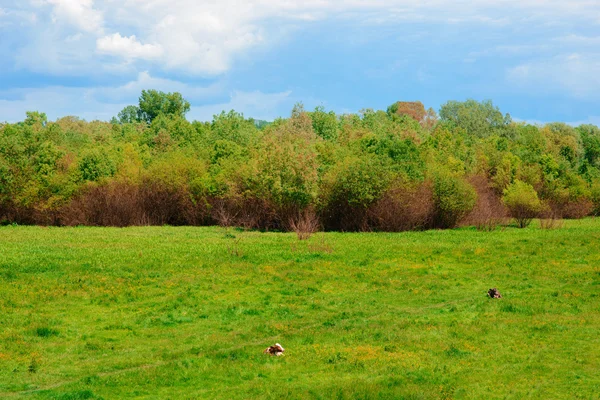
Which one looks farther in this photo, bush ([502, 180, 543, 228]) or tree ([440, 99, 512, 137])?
tree ([440, 99, 512, 137])

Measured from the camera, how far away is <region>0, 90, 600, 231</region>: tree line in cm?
4312

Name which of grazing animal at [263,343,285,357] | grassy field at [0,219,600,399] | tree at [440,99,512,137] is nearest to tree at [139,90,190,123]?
tree at [440,99,512,137]

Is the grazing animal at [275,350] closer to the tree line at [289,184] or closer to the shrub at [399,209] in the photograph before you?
the tree line at [289,184]

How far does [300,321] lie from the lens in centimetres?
Result: 1725

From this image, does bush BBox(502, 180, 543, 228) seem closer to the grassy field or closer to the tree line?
the tree line

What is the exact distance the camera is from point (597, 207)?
6147cm

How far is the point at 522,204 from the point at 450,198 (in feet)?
21.5

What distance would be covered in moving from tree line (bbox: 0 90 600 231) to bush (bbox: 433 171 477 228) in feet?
0.25

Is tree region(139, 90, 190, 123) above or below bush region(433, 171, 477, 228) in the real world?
above

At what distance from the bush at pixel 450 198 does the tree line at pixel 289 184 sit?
3.0 inches

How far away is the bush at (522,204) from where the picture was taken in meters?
45.8

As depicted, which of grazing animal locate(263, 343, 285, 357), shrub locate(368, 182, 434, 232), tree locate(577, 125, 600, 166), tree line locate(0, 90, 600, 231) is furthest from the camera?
tree locate(577, 125, 600, 166)

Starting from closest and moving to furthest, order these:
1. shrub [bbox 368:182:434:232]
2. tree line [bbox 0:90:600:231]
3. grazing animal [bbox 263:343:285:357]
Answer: grazing animal [bbox 263:343:285:357]
shrub [bbox 368:182:434:232]
tree line [bbox 0:90:600:231]

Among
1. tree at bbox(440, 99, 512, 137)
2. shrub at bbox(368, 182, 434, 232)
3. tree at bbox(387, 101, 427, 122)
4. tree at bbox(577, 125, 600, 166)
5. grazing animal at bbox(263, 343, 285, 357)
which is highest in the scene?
tree at bbox(387, 101, 427, 122)
